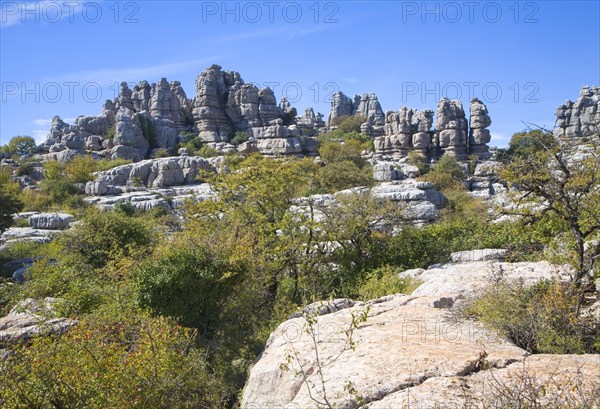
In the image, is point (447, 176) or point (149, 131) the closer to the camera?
point (447, 176)

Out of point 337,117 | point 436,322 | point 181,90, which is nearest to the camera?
point 436,322

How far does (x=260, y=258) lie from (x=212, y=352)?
3.38 m

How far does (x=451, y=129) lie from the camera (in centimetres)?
6138

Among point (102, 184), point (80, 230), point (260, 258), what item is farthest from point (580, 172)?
point (102, 184)

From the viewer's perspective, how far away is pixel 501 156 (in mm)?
9578

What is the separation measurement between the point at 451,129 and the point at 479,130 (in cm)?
380

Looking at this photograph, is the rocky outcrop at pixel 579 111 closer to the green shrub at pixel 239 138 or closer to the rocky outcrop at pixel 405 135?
the rocky outcrop at pixel 405 135

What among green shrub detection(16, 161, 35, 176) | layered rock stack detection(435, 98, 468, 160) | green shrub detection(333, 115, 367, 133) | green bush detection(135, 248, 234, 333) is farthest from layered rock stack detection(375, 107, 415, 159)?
green bush detection(135, 248, 234, 333)

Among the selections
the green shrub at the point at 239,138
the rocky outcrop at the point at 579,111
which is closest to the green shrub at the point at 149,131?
the green shrub at the point at 239,138

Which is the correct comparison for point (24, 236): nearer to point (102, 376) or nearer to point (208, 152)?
point (102, 376)

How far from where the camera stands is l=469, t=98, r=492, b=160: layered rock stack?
201 feet

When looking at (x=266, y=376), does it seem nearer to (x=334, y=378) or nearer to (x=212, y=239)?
(x=334, y=378)

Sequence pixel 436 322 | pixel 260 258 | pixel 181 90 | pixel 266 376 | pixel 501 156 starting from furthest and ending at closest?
pixel 181 90 < pixel 260 258 < pixel 501 156 < pixel 436 322 < pixel 266 376

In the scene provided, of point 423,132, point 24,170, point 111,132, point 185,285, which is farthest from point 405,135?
point 185,285
